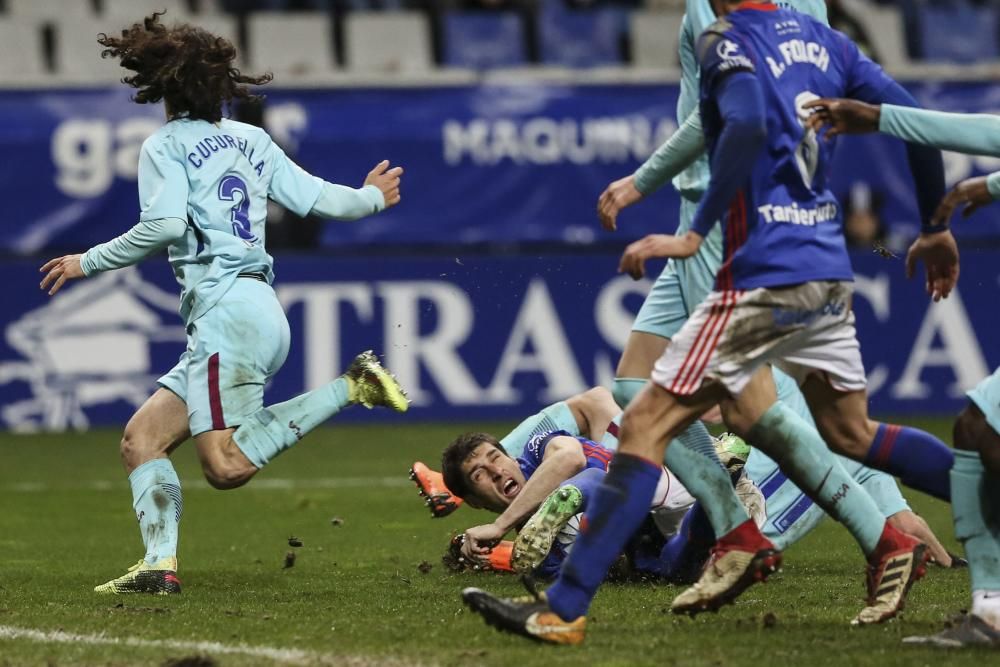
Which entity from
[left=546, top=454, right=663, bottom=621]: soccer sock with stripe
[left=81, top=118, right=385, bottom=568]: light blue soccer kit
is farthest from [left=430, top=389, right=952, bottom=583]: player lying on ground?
[left=546, top=454, right=663, bottom=621]: soccer sock with stripe

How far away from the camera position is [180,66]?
629cm

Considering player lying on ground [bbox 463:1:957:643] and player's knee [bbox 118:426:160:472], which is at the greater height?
player lying on ground [bbox 463:1:957:643]

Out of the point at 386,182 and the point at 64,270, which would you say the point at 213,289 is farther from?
the point at 386,182

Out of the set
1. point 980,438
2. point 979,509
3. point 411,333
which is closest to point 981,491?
point 979,509

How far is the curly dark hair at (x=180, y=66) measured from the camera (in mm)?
6324

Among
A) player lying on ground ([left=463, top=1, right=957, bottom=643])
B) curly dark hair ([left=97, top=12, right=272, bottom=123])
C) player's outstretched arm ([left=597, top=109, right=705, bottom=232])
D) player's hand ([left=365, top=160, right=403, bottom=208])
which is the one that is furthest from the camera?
player's hand ([left=365, top=160, right=403, bottom=208])

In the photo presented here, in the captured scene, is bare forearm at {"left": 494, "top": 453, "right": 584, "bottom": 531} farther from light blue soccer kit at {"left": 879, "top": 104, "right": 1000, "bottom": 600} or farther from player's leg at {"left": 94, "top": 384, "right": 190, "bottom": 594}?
light blue soccer kit at {"left": 879, "top": 104, "right": 1000, "bottom": 600}

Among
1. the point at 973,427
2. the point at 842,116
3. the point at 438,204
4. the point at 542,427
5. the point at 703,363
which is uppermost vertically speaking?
the point at 842,116

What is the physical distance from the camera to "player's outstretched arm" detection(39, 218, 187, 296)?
6.14 m

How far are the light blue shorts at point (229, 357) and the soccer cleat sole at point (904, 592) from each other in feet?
7.57

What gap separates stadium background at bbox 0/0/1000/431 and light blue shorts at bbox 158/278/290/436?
648cm

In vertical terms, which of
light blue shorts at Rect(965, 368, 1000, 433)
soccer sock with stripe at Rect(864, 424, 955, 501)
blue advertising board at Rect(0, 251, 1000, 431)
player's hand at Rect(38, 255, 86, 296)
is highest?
player's hand at Rect(38, 255, 86, 296)

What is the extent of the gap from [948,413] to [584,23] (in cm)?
585

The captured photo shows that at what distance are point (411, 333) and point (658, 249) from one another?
9029 millimetres
